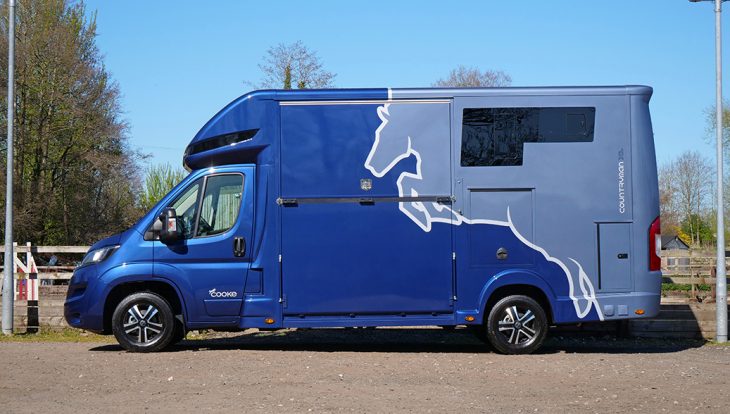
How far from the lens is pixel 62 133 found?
3609 centimetres

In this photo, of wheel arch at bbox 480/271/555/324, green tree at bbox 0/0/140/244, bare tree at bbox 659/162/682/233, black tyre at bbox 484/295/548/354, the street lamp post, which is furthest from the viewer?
bare tree at bbox 659/162/682/233

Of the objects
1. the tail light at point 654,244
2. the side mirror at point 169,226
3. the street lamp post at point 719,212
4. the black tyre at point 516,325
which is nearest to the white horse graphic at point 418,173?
the black tyre at point 516,325

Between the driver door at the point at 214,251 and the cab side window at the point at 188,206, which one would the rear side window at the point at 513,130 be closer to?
the driver door at the point at 214,251

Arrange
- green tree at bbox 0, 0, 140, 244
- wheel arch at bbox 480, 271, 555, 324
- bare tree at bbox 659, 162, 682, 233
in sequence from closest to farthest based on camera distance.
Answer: wheel arch at bbox 480, 271, 555, 324 → green tree at bbox 0, 0, 140, 244 → bare tree at bbox 659, 162, 682, 233

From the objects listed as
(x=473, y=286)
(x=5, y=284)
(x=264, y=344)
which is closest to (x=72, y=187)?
(x=5, y=284)

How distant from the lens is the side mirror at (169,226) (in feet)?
38.2

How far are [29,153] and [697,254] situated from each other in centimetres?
2717

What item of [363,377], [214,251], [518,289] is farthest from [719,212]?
[214,251]

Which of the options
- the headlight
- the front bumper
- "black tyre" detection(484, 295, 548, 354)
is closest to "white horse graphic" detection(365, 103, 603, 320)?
"black tyre" detection(484, 295, 548, 354)

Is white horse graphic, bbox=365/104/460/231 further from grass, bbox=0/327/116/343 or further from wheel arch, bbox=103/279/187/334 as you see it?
grass, bbox=0/327/116/343

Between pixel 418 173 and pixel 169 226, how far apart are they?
137 inches

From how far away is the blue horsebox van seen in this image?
11734 mm

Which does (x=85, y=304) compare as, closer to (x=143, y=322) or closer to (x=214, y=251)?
(x=143, y=322)

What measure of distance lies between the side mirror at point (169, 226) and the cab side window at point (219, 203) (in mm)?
321
